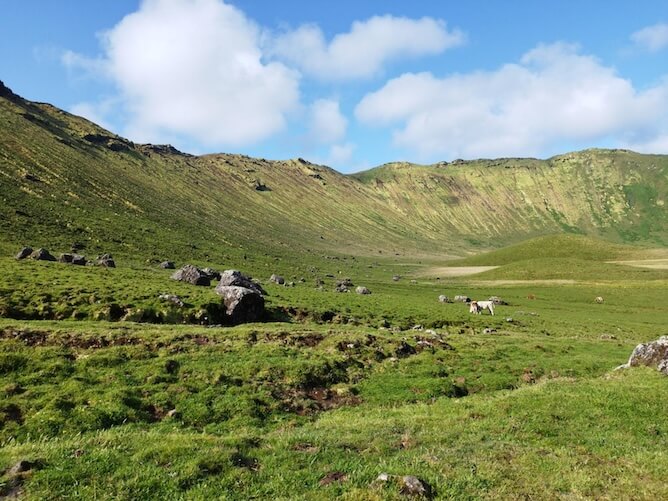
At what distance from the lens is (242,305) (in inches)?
1957

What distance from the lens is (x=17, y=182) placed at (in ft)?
459

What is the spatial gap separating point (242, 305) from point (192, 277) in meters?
19.8

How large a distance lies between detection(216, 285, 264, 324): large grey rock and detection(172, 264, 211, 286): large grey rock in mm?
14788

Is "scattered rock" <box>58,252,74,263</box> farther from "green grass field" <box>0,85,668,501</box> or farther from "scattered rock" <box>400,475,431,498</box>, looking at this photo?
"scattered rock" <box>400,475,431,498</box>

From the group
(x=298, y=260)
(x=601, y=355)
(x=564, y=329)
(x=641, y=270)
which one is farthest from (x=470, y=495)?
(x=298, y=260)

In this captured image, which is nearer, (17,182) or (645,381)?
(645,381)

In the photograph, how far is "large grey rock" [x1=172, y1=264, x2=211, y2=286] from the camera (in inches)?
2566

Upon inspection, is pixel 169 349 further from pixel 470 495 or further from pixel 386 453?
pixel 470 495

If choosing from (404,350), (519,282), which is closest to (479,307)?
(404,350)

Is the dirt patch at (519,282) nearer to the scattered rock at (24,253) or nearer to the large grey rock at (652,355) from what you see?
the large grey rock at (652,355)

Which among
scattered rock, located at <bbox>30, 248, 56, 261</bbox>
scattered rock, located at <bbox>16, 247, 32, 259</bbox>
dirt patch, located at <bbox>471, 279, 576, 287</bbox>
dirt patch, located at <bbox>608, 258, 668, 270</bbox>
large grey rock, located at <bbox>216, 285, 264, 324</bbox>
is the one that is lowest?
dirt patch, located at <bbox>608, 258, 668, 270</bbox>

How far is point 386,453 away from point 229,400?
12019 mm

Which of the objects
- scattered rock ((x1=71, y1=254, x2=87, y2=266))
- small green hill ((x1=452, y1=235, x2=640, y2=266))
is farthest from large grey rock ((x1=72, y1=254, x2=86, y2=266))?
small green hill ((x1=452, y1=235, x2=640, y2=266))

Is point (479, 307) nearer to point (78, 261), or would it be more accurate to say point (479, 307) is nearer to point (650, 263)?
point (78, 261)
